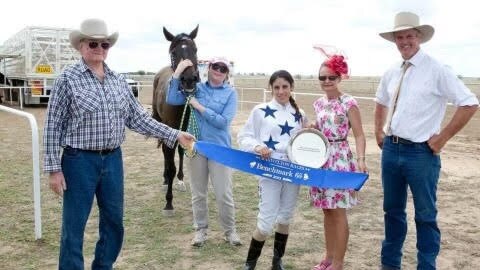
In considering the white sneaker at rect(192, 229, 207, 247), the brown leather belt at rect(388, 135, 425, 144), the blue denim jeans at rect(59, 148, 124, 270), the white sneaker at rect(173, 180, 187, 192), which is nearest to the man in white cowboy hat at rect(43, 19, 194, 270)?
the blue denim jeans at rect(59, 148, 124, 270)

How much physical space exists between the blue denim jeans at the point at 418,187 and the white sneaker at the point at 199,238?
5.74 ft

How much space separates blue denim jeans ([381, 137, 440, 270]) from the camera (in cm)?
341

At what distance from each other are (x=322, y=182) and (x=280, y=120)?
0.56 m

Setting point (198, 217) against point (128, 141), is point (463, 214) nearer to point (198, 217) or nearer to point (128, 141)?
point (198, 217)

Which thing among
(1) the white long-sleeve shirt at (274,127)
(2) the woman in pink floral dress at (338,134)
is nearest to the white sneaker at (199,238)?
(1) the white long-sleeve shirt at (274,127)

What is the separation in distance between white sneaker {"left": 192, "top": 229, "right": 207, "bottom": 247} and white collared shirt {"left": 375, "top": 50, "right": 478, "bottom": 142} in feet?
6.80

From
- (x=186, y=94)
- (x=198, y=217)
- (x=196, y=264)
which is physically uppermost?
(x=186, y=94)

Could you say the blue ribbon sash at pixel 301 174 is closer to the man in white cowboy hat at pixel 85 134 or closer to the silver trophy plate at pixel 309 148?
the silver trophy plate at pixel 309 148

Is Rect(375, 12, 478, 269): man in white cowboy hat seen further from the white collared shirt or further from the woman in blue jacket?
the woman in blue jacket

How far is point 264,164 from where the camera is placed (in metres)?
3.56

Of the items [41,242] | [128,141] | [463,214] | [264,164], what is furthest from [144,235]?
[128,141]

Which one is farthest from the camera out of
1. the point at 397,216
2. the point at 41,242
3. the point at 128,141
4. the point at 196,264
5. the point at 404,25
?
the point at 128,141

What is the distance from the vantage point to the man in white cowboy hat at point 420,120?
3320 millimetres

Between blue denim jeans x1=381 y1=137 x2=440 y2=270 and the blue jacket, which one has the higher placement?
the blue jacket
